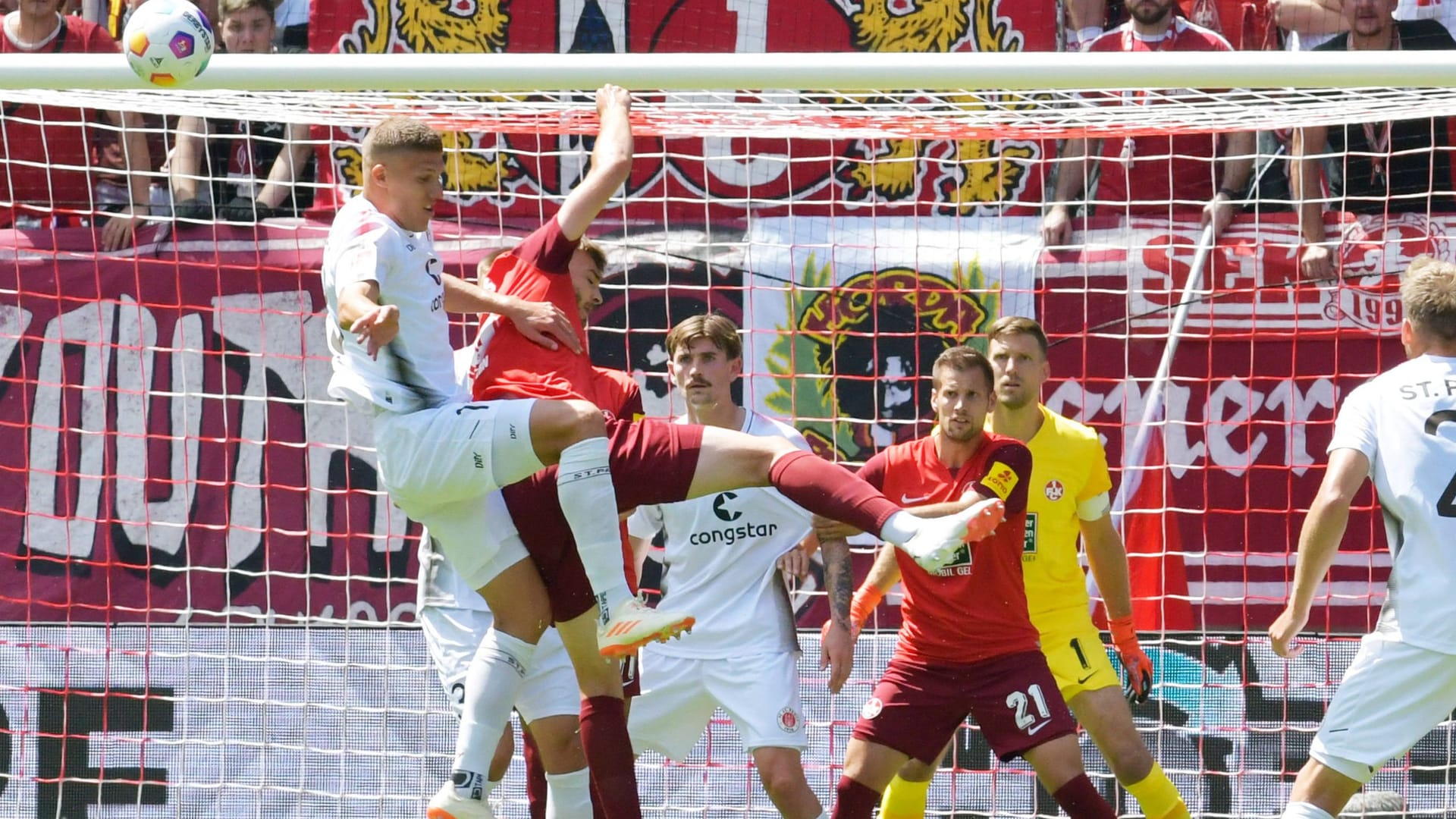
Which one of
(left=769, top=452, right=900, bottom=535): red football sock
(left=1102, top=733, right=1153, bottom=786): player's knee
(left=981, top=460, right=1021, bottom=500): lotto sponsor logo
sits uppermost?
(left=769, top=452, right=900, bottom=535): red football sock

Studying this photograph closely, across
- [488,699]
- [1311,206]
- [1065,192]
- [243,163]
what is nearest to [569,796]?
[488,699]

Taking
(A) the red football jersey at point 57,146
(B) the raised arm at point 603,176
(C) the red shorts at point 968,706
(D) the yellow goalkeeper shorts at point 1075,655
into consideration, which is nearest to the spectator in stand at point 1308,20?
(D) the yellow goalkeeper shorts at point 1075,655

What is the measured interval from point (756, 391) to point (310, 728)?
238 centimetres

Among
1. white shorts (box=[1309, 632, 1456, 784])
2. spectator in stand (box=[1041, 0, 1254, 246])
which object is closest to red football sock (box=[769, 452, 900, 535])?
white shorts (box=[1309, 632, 1456, 784])

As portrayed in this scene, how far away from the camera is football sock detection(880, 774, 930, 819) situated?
554cm

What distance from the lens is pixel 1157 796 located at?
18.2 feet

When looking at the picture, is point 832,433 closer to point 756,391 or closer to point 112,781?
point 756,391

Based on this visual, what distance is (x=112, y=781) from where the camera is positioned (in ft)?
23.6

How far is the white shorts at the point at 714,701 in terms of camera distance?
554 cm

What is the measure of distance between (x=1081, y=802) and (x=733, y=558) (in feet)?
4.62

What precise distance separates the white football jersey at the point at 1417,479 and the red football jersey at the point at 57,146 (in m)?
5.89

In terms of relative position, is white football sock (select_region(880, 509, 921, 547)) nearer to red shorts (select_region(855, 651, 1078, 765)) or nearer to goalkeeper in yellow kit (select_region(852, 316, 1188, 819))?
red shorts (select_region(855, 651, 1078, 765))

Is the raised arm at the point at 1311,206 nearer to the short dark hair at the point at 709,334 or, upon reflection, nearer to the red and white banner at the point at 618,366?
the red and white banner at the point at 618,366

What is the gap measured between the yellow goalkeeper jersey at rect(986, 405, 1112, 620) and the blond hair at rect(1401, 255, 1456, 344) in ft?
4.22
